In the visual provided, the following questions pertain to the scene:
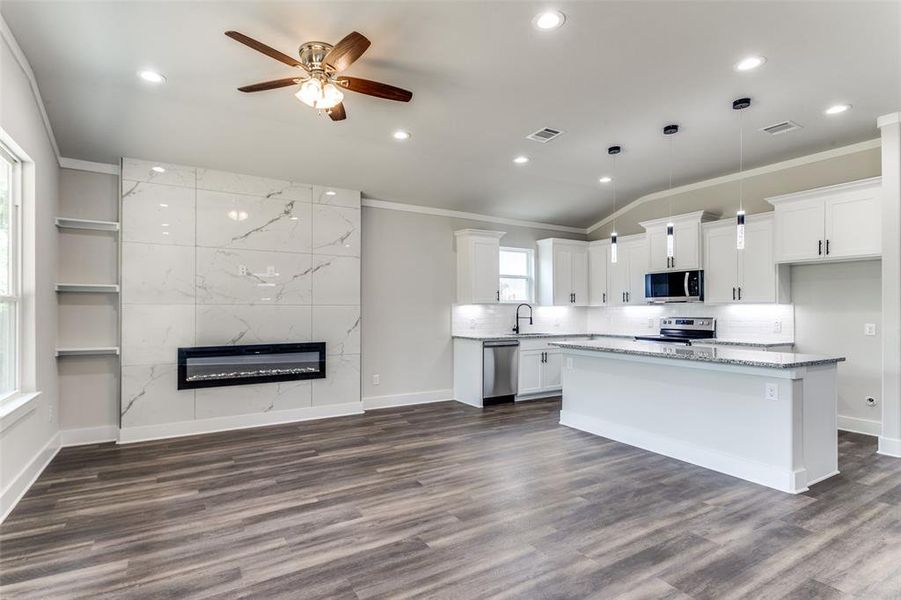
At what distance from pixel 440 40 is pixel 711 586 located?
3475 mm

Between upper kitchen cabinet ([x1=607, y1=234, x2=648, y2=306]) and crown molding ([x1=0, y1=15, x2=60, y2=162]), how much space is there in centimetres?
647

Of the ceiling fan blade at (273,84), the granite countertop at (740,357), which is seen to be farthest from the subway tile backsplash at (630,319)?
the ceiling fan blade at (273,84)

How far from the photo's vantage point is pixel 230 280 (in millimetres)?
5172

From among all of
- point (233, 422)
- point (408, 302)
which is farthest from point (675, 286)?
point (233, 422)

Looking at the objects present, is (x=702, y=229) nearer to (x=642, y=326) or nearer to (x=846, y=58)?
(x=642, y=326)

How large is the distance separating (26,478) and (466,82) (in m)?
4.46

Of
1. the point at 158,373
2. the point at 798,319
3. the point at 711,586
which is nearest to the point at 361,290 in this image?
the point at 158,373

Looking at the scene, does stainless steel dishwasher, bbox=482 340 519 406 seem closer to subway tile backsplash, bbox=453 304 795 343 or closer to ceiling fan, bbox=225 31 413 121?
subway tile backsplash, bbox=453 304 795 343

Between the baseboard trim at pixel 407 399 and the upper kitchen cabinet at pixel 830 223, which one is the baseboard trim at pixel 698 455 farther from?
the upper kitchen cabinet at pixel 830 223

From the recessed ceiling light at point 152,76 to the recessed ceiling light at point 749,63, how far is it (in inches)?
167

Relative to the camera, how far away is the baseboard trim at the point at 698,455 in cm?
342

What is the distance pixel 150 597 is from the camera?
7.15ft

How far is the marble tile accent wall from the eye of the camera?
4750mm

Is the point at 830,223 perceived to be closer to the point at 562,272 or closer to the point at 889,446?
the point at 889,446
